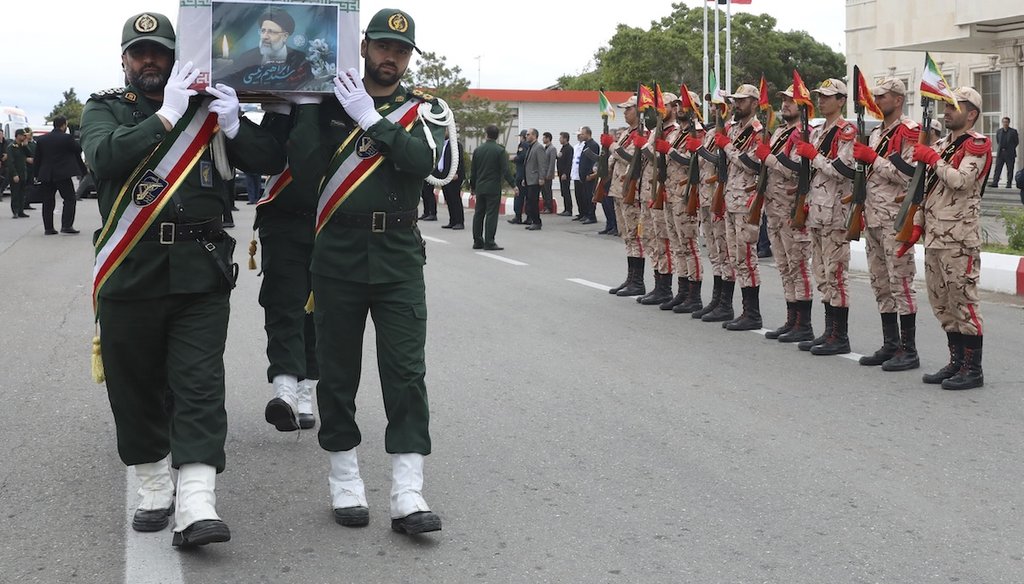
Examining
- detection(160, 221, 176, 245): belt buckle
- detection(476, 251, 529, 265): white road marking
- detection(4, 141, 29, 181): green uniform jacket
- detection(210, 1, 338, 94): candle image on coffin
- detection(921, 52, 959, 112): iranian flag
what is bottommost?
detection(476, 251, 529, 265): white road marking

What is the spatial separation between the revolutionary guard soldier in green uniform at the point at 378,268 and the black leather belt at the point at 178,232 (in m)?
0.45

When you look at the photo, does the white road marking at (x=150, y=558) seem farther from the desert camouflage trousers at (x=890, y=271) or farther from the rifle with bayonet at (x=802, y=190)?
the rifle with bayonet at (x=802, y=190)

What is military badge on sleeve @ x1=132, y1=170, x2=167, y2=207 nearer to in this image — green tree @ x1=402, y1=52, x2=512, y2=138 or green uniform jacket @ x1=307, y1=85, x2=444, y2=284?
green uniform jacket @ x1=307, y1=85, x2=444, y2=284

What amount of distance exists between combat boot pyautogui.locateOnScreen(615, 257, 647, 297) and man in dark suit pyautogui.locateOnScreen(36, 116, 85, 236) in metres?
10.5

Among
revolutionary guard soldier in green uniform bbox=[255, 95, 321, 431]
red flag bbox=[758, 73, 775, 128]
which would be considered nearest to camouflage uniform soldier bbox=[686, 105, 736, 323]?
red flag bbox=[758, 73, 775, 128]

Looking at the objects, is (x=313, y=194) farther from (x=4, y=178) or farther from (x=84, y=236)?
(x=4, y=178)

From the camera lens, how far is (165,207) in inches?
182

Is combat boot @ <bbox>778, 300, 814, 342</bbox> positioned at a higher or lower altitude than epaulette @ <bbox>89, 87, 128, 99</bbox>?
lower

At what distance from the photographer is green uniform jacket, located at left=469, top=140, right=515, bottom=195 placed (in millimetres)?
19078

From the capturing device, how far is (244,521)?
16.3ft

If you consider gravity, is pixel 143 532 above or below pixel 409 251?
below

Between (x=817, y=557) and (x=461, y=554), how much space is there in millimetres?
1311

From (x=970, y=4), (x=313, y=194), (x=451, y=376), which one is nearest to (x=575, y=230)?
(x=970, y=4)

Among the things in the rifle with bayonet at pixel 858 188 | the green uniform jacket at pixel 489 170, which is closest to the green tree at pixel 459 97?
the green uniform jacket at pixel 489 170
